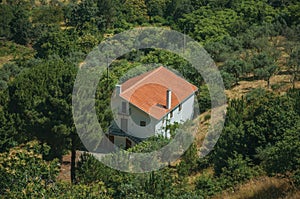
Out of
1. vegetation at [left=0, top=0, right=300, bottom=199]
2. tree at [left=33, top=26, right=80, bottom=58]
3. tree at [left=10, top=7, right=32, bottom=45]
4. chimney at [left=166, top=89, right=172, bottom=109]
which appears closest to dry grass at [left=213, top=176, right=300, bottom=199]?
vegetation at [left=0, top=0, right=300, bottom=199]

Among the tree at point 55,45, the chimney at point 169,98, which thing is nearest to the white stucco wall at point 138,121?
the chimney at point 169,98

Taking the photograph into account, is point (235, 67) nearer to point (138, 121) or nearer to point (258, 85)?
point (258, 85)

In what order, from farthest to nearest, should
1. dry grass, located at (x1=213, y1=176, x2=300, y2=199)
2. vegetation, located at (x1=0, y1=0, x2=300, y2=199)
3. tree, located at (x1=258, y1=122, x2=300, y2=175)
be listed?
vegetation, located at (x1=0, y1=0, x2=300, y2=199)
tree, located at (x1=258, y1=122, x2=300, y2=175)
dry grass, located at (x1=213, y1=176, x2=300, y2=199)

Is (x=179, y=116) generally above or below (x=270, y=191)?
below

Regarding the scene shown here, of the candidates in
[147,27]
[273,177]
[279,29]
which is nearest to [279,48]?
[279,29]

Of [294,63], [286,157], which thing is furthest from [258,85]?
[286,157]

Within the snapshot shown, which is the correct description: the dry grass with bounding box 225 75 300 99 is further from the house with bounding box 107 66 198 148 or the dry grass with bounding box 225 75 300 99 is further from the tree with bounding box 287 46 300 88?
the house with bounding box 107 66 198 148
